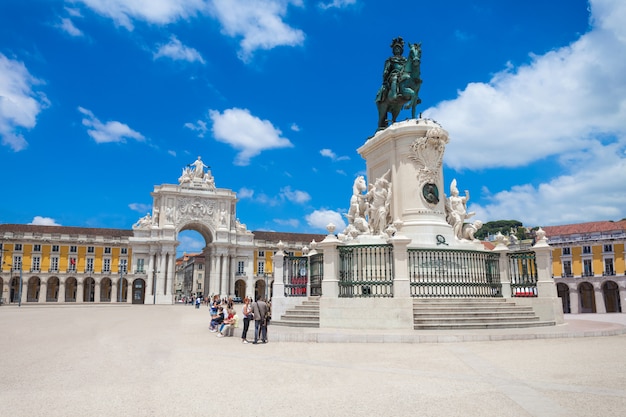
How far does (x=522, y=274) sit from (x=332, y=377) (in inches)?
403

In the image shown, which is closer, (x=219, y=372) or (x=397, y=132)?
(x=219, y=372)

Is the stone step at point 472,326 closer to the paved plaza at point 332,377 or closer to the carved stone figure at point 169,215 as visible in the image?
the paved plaza at point 332,377

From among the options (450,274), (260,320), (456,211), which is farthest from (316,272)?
(456,211)

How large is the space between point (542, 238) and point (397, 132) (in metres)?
5.53

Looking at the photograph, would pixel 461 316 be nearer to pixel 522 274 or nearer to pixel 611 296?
pixel 522 274

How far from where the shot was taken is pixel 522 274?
47.3ft

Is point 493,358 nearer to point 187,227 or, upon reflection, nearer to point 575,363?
point 575,363

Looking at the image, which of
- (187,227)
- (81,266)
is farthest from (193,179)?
(81,266)

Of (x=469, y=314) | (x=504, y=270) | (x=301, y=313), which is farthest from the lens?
(x=504, y=270)

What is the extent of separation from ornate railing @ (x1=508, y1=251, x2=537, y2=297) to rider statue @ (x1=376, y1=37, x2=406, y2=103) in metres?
6.86

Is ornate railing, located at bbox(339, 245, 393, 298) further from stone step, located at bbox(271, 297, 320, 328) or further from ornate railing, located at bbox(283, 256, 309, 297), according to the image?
ornate railing, located at bbox(283, 256, 309, 297)

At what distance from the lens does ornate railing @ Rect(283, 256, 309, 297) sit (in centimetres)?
1460

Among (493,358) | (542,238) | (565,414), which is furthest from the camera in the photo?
(542,238)

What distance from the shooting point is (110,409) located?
4.66 metres
